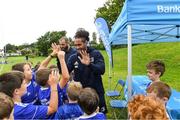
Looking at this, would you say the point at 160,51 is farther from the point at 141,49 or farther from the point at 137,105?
the point at 137,105

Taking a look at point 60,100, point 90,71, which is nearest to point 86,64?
point 90,71

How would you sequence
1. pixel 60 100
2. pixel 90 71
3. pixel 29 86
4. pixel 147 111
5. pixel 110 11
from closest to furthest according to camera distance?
pixel 147 111 < pixel 60 100 < pixel 29 86 < pixel 90 71 < pixel 110 11

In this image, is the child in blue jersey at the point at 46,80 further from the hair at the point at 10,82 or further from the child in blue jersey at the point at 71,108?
the hair at the point at 10,82

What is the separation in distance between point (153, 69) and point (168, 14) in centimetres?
88

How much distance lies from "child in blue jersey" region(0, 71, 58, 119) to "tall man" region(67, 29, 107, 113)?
5.40 ft

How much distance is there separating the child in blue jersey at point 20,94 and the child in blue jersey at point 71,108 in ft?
0.61

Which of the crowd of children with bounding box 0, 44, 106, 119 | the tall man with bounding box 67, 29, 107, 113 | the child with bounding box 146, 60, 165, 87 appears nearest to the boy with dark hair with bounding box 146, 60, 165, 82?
the child with bounding box 146, 60, 165, 87

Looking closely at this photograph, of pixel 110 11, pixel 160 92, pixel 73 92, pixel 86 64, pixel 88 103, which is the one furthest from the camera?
pixel 110 11

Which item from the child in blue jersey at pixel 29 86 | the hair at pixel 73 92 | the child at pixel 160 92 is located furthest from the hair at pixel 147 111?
the child in blue jersey at pixel 29 86

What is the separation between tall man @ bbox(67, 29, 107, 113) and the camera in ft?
20.4

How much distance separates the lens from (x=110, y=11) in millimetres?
57281

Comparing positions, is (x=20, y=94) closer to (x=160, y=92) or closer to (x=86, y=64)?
(x=160, y=92)

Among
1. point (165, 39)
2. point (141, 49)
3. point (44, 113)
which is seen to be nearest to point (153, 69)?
point (44, 113)

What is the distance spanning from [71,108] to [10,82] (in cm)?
85
